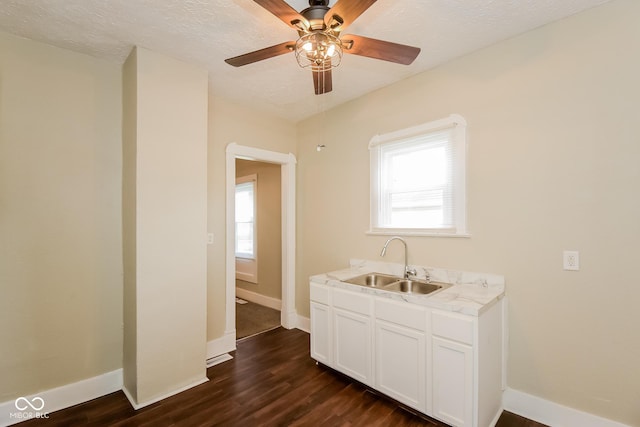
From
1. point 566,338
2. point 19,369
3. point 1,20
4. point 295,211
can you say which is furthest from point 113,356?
point 566,338

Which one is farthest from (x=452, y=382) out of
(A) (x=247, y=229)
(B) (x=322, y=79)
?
(A) (x=247, y=229)

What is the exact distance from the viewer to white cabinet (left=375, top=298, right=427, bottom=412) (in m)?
2.04

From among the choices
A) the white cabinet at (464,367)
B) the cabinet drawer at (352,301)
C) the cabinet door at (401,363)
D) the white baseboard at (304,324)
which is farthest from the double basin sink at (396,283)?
the white baseboard at (304,324)

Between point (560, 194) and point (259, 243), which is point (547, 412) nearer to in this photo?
point (560, 194)

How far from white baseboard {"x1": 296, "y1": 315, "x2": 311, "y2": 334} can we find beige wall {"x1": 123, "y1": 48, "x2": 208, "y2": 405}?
142cm

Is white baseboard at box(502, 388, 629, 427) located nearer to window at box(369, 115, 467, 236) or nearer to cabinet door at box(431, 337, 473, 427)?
cabinet door at box(431, 337, 473, 427)

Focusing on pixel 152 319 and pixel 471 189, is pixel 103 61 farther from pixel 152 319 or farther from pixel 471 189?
pixel 471 189

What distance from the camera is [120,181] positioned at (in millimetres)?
2539

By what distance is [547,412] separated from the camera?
6.53 feet

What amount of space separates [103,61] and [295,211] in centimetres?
245

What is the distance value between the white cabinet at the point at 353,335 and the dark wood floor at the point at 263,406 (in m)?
0.16

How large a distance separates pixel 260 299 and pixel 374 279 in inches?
101

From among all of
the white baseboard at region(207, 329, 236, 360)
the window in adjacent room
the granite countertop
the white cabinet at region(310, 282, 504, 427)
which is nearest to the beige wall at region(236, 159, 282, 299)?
the window in adjacent room

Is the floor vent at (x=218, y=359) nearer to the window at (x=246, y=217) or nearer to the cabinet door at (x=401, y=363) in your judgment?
the cabinet door at (x=401, y=363)
